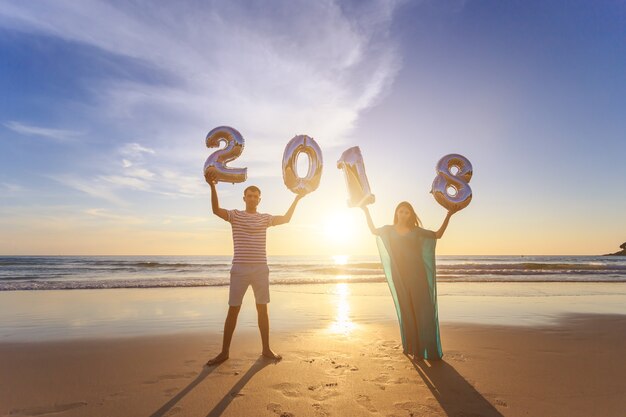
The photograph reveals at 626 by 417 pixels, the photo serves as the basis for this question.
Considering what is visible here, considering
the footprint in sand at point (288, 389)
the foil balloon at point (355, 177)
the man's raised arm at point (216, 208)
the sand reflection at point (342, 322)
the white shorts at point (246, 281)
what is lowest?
the footprint in sand at point (288, 389)

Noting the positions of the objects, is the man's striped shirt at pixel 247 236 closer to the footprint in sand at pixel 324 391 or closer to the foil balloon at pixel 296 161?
the foil balloon at pixel 296 161

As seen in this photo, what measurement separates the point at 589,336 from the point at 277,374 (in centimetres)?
639

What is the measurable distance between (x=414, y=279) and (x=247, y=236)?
2.55 m

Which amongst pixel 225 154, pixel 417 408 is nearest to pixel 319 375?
pixel 417 408

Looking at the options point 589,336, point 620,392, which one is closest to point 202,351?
point 620,392

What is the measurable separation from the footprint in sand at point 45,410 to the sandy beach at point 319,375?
21 mm

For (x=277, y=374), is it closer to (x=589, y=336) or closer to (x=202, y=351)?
(x=202, y=351)

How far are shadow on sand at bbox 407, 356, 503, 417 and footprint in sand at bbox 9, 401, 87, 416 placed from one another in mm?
3776

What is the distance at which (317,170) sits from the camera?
6.23 m

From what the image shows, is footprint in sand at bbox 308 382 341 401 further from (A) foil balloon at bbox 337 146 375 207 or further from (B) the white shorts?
(A) foil balloon at bbox 337 146 375 207

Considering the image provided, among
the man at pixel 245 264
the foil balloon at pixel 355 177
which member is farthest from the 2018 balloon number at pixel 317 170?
the man at pixel 245 264

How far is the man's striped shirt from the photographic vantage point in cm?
559

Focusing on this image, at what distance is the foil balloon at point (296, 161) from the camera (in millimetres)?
6059

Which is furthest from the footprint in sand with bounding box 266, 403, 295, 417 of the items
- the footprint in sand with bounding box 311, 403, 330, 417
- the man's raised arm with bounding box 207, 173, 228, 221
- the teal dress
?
the man's raised arm with bounding box 207, 173, 228, 221
